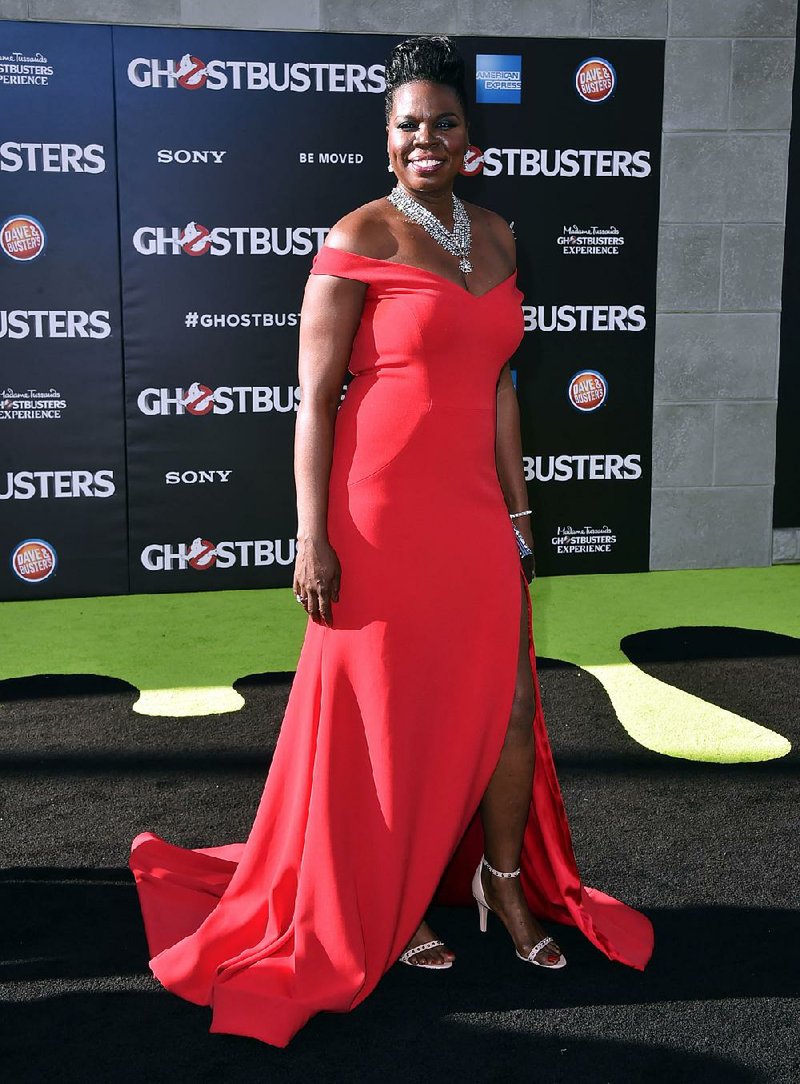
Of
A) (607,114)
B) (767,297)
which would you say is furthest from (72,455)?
(767,297)

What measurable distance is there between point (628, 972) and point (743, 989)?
22 cm

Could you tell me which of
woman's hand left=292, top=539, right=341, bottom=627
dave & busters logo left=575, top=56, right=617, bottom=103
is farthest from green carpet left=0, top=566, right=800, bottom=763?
dave & busters logo left=575, top=56, right=617, bottom=103

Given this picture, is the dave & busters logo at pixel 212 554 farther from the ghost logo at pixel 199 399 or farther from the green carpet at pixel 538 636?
the ghost logo at pixel 199 399

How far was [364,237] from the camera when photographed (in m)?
2.26

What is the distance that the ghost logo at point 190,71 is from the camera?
5.50 m

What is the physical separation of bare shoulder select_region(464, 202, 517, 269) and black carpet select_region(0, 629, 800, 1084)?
4.68 ft

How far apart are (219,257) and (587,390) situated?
188cm

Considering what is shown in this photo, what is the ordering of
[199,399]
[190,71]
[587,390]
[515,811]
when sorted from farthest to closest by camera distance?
[587,390], [199,399], [190,71], [515,811]

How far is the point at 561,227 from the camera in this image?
19.3 ft

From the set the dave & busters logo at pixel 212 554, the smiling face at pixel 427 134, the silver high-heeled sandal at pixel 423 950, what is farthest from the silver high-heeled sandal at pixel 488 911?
the dave & busters logo at pixel 212 554

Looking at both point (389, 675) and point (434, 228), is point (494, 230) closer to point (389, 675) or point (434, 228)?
point (434, 228)

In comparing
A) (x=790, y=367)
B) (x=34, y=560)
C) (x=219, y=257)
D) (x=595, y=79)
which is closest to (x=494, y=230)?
(x=219, y=257)

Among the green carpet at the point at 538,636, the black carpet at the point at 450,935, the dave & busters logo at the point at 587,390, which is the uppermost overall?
the dave & busters logo at the point at 587,390

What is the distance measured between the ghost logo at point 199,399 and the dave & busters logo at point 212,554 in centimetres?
61
